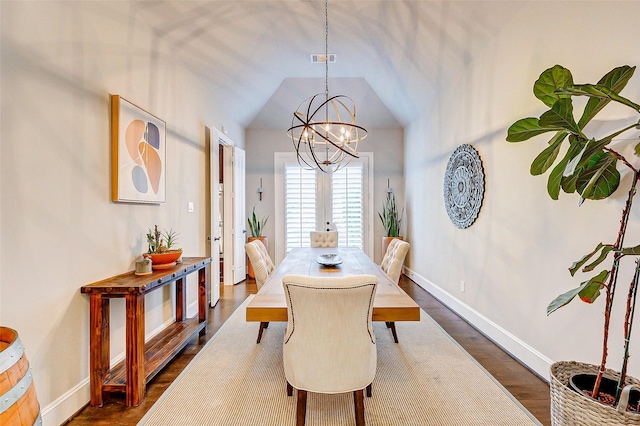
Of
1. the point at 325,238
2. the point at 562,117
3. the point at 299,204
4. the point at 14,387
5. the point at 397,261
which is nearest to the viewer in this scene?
the point at 14,387

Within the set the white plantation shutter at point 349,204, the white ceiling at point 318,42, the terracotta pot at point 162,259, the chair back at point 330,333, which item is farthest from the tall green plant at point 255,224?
the chair back at point 330,333

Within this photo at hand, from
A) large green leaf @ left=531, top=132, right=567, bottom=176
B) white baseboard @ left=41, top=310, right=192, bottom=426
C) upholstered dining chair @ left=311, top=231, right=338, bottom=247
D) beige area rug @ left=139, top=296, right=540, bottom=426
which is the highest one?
large green leaf @ left=531, top=132, right=567, bottom=176

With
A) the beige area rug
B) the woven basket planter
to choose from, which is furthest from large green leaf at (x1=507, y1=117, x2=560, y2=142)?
the beige area rug

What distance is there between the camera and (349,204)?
6.09 m

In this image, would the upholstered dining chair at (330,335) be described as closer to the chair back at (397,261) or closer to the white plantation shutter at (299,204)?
the chair back at (397,261)

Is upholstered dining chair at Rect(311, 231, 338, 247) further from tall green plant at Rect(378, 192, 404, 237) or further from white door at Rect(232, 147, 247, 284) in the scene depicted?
tall green plant at Rect(378, 192, 404, 237)

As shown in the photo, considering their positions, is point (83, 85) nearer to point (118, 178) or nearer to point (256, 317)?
point (118, 178)

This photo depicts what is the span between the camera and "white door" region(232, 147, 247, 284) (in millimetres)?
5090

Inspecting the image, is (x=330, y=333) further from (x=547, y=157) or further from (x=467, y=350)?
(x=467, y=350)

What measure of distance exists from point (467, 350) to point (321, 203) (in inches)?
151

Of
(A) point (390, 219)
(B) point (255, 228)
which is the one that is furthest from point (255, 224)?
(A) point (390, 219)

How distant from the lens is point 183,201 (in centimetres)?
348

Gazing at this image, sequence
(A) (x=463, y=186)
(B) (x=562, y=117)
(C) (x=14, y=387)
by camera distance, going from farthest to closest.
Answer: (A) (x=463, y=186)
(B) (x=562, y=117)
(C) (x=14, y=387)

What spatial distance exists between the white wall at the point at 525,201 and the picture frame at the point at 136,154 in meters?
3.02
